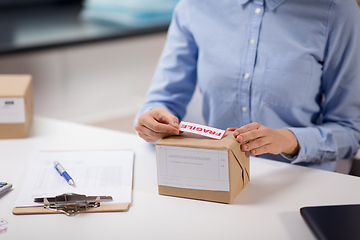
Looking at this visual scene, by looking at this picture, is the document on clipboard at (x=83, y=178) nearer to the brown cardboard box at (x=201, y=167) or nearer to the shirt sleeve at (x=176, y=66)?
the brown cardboard box at (x=201, y=167)

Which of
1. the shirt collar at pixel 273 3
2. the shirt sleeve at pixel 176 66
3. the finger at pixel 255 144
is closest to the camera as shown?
the finger at pixel 255 144

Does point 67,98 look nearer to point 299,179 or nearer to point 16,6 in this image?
point 16,6

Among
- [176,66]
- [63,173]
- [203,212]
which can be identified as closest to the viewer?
[203,212]

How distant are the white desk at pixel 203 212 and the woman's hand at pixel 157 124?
0.28 feet

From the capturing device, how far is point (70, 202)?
74 cm

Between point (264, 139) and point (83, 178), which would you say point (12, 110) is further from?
point (264, 139)

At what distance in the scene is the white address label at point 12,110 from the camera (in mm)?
1071

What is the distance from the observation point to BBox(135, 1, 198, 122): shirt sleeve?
1.14 meters

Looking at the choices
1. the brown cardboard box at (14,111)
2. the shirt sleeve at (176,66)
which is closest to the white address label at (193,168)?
the shirt sleeve at (176,66)

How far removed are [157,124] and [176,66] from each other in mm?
358

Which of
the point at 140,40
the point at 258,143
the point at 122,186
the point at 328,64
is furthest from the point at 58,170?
the point at 140,40

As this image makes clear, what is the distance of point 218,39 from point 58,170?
55cm

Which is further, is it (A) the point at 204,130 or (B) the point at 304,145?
(B) the point at 304,145

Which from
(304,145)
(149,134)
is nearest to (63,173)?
(149,134)
